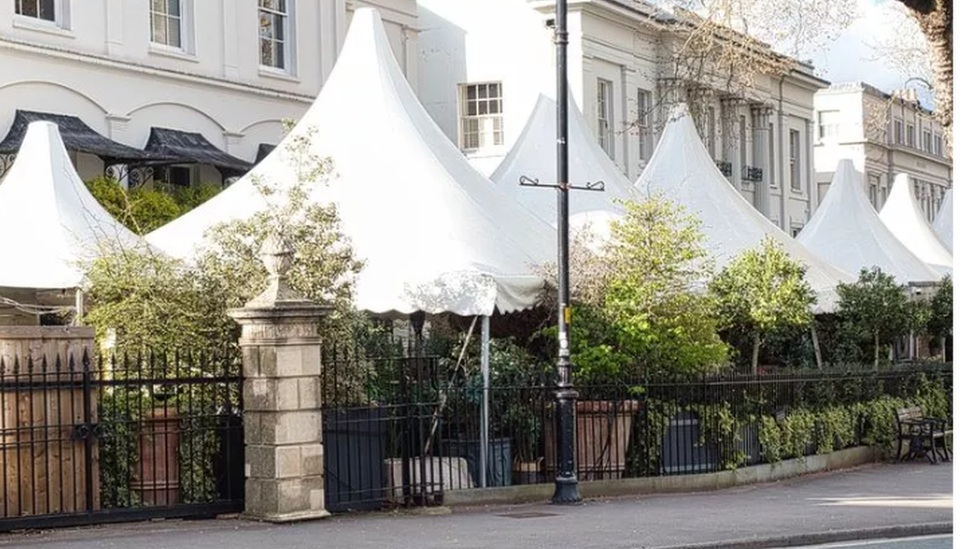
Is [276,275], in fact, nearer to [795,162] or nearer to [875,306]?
[875,306]

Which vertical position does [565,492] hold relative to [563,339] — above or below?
below

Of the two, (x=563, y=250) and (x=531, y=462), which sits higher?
(x=563, y=250)

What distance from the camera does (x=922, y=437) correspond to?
2431 cm

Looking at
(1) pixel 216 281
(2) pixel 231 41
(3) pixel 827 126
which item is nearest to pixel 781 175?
(3) pixel 827 126

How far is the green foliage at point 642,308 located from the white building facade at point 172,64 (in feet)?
32.2

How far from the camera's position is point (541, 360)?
20.2 m

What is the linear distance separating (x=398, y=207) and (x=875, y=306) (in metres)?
12.6

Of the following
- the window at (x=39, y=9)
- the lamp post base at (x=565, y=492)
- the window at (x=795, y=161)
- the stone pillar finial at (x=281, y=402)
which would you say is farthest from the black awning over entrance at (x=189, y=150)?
the window at (x=795, y=161)

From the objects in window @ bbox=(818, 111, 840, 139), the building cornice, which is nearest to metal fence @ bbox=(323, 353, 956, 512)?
the building cornice

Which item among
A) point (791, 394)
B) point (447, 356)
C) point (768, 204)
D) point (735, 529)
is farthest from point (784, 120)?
point (735, 529)

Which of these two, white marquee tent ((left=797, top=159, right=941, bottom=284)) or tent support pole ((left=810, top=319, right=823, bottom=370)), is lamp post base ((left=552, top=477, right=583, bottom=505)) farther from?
white marquee tent ((left=797, top=159, right=941, bottom=284))

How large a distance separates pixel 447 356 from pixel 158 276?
4.52 metres

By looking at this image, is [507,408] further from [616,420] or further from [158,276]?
[158,276]

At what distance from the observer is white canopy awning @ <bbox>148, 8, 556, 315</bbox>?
18.2 m
